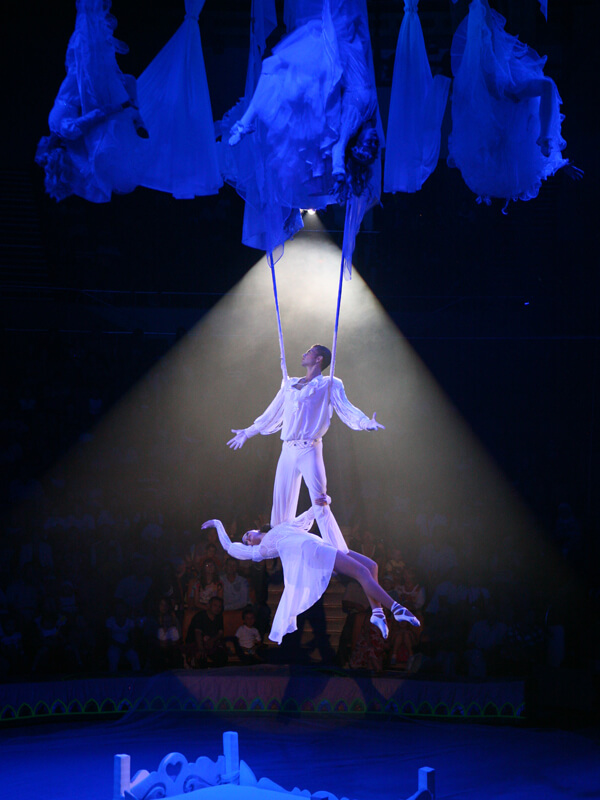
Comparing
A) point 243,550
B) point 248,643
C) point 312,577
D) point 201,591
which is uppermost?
point 243,550

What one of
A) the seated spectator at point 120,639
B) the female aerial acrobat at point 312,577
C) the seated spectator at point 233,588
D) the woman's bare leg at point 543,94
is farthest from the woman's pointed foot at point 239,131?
the seated spectator at point 120,639

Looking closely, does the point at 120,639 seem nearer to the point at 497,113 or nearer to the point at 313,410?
the point at 313,410

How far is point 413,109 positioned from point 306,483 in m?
1.98

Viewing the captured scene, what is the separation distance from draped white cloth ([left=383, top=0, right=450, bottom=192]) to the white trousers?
1515mm

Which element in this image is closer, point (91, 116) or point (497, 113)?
point (91, 116)

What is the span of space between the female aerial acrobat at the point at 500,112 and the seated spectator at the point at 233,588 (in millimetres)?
4032

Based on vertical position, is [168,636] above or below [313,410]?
below

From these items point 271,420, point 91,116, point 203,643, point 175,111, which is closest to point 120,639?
point 203,643

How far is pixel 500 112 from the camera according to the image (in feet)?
13.4

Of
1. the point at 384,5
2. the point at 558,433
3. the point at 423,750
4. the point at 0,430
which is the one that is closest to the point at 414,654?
the point at 423,750

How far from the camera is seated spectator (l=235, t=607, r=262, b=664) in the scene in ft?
23.7

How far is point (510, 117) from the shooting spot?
13.5 feet

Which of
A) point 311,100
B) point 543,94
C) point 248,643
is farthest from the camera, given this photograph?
point 248,643

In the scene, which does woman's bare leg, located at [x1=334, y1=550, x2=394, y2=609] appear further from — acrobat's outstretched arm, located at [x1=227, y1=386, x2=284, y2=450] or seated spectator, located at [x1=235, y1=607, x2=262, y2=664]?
seated spectator, located at [x1=235, y1=607, x2=262, y2=664]
